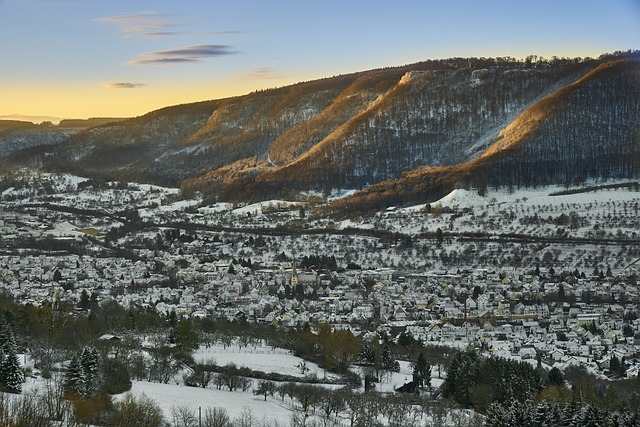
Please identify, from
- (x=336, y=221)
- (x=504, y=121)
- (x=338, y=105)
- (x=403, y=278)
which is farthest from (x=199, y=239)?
(x=338, y=105)

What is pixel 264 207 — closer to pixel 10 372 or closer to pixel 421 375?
pixel 421 375

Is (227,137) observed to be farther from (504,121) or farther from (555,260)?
(555,260)

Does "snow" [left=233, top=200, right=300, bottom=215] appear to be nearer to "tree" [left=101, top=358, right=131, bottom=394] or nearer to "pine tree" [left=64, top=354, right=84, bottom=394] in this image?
"tree" [left=101, top=358, right=131, bottom=394]

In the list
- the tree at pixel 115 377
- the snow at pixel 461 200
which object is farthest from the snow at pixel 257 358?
the snow at pixel 461 200

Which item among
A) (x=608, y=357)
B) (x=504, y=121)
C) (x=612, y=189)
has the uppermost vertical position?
(x=504, y=121)

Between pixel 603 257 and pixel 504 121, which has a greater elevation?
pixel 504 121

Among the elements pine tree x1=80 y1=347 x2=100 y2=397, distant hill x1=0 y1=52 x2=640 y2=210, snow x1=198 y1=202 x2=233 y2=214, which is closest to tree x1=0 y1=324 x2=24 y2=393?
pine tree x1=80 y1=347 x2=100 y2=397

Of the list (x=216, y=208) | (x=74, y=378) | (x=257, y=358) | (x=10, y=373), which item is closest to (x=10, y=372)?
(x=10, y=373)

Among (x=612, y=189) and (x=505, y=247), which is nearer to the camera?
(x=505, y=247)

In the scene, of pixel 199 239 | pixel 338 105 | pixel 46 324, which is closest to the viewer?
pixel 46 324
